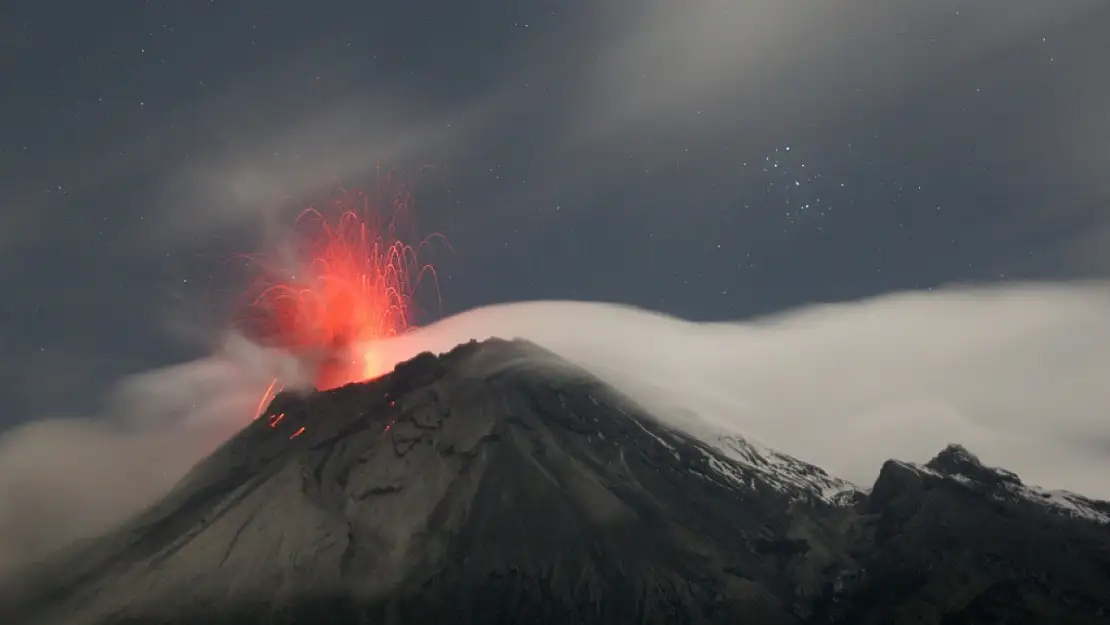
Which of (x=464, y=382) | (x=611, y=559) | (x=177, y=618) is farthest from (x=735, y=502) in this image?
(x=177, y=618)

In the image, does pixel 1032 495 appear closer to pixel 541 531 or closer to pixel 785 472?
pixel 785 472

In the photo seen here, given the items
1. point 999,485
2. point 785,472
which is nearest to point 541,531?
point 785,472

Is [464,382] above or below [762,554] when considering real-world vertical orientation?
above

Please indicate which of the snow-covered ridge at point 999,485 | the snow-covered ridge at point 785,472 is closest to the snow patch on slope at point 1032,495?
the snow-covered ridge at point 999,485

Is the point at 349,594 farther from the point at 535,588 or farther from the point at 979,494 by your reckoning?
the point at 979,494

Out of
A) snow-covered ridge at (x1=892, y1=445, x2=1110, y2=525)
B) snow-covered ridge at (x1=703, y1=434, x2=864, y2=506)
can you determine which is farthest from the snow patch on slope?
snow-covered ridge at (x1=703, y1=434, x2=864, y2=506)

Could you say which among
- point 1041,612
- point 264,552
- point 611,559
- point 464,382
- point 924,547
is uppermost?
point 464,382

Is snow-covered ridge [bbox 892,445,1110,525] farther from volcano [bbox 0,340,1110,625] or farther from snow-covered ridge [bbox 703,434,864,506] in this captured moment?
snow-covered ridge [bbox 703,434,864,506]
